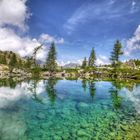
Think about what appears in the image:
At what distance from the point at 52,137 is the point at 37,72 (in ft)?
340

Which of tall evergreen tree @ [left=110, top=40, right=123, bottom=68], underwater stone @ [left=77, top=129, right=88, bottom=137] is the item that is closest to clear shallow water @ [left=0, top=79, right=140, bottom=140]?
underwater stone @ [left=77, top=129, right=88, bottom=137]

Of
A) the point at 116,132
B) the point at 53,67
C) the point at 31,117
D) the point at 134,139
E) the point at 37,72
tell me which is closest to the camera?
the point at 134,139

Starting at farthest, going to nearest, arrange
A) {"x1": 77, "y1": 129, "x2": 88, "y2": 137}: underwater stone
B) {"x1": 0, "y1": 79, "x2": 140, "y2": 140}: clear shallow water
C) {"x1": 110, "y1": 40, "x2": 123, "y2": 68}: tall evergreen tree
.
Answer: {"x1": 110, "y1": 40, "x2": 123, "y2": 68}: tall evergreen tree
{"x1": 77, "y1": 129, "x2": 88, "y2": 137}: underwater stone
{"x1": 0, "y1": 79, "x2": 140, "y2": 140}: clear shallow water

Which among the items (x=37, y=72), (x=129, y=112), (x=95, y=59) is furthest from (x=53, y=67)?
(x=129, y=112)

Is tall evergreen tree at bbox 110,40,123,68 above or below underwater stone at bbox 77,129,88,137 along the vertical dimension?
above

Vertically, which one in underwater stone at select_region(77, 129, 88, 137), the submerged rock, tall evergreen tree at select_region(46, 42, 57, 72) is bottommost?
underwater stone at select_region(77, 129, 88, 137)

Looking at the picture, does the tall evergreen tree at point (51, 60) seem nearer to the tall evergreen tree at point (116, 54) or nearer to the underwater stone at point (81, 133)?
the tall evergreen tree at point (116, 54)

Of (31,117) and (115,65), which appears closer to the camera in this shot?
(31,117)

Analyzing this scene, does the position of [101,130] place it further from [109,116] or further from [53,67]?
[53,67]

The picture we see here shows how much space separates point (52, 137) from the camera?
15.5 meters

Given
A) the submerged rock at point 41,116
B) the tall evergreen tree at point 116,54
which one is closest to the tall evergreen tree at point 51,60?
the tall evergreen tree at point 116,54

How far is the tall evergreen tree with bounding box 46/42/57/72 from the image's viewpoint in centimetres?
12506

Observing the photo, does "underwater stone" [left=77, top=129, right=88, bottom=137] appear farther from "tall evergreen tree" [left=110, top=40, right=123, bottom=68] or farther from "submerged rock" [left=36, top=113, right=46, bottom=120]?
"tall evergreen tree" [left=110, top=40, right=123, bottom=68]

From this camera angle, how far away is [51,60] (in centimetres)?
12606
